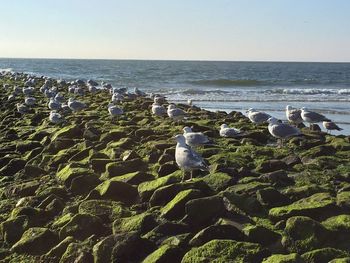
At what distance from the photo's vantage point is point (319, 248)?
5090mm

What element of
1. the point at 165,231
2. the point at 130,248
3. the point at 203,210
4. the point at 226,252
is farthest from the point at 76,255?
the point at 226,252

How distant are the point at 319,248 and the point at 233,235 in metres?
0.89

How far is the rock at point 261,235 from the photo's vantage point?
5.33 metres

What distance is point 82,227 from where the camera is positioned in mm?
6109

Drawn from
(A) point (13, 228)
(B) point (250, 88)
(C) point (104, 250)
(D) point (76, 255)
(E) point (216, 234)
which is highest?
(E) point (216, 234)

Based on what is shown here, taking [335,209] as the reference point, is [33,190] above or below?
below

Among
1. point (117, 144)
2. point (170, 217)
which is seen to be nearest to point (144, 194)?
point (170, 217)

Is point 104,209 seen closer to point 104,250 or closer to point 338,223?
point 104,250

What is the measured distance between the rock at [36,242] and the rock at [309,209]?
8.77 feet

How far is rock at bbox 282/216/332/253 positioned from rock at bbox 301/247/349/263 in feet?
0.84

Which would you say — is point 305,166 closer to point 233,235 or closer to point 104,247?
point 233,235

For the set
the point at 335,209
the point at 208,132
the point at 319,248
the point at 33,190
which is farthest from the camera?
the point at 208,132

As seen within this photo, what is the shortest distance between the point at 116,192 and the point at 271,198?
2240 mm

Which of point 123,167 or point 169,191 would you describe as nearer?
point 169,191
